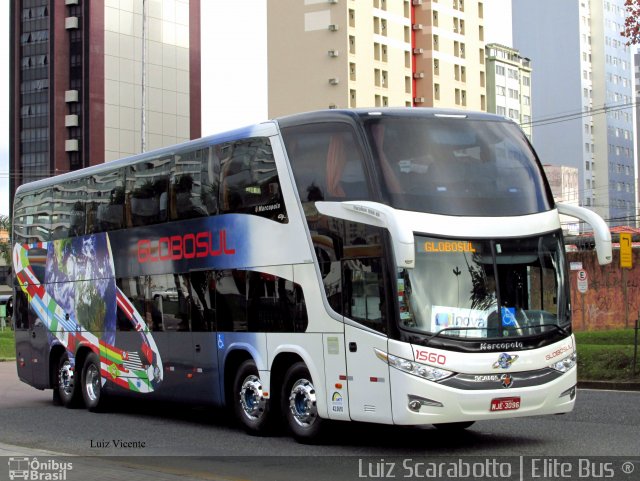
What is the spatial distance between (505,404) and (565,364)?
41.2 inches

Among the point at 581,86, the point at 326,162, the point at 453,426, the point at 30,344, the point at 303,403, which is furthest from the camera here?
the point at 581,86

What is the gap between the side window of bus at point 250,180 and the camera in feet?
48.1

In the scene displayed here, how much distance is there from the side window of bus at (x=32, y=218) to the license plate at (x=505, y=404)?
11069mm

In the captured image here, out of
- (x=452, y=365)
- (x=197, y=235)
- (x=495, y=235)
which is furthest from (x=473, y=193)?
(x=197, y=235)

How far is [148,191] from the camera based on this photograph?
17.8 m

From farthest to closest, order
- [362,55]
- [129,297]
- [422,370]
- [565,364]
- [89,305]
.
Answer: [362,55], [89,305], [129,297], [565,364], [422,370]

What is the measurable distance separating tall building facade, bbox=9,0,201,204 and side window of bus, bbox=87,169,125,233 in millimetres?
101473

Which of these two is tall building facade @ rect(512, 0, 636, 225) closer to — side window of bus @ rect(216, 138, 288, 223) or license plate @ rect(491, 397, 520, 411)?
side window of bus @ rect(216, 138, 288, 223)

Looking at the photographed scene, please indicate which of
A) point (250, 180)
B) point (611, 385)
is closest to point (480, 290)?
point (250, 180)

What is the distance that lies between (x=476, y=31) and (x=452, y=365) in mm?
116977

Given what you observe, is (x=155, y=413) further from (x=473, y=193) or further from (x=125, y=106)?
(x=125, y=106)

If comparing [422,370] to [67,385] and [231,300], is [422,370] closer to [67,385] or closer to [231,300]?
[231,300]

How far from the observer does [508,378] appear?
1252 centimetres

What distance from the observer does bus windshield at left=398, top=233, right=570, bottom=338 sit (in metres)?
12.5
